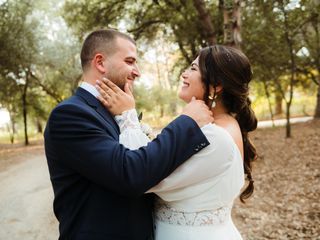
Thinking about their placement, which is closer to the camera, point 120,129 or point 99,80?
point 120,129

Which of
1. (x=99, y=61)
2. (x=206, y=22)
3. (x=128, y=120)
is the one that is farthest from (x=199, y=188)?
(x=206, y=22)

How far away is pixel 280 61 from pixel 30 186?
44.6ft

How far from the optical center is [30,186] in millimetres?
10805

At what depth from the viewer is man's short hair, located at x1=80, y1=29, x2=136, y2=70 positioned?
263 cm

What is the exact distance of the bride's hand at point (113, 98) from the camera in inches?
95.6

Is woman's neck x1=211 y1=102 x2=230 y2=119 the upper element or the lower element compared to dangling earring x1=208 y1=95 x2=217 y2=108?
lower

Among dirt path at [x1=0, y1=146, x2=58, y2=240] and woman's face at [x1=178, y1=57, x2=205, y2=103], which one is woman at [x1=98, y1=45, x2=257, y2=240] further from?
dirt path at [x1=0, y1=146, x2=58, y2=240]

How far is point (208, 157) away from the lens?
2.27m

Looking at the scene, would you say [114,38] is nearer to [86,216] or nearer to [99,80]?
[99,80]

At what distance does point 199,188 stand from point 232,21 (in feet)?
25.6

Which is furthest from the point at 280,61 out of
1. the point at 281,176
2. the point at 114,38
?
the point at 114,38

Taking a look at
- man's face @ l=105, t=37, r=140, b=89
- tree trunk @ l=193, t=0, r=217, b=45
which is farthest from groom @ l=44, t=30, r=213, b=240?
tree trunk @ l=193, t=0, r=217, b=45

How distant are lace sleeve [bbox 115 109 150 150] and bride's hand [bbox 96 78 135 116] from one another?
0.15 feet

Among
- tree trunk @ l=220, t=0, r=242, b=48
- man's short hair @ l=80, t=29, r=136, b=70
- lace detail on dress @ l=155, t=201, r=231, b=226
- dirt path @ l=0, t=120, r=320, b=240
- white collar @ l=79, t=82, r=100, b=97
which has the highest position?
tree trunk @ l=220, t=0, r=242, b=48
